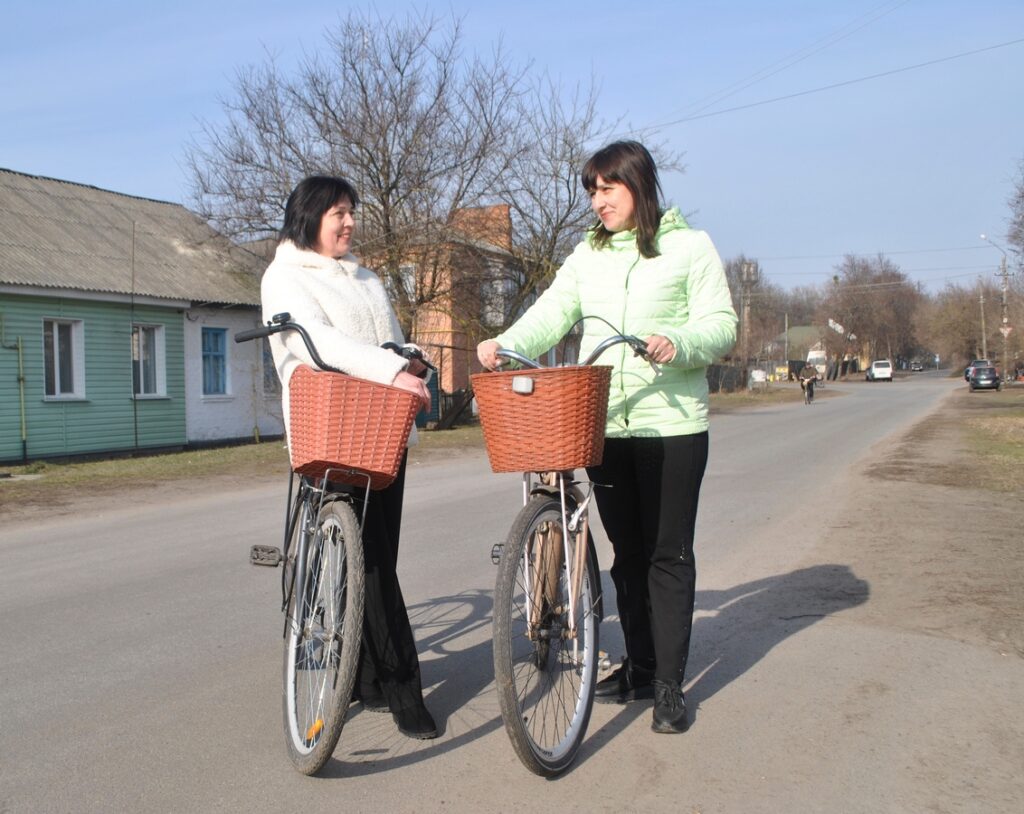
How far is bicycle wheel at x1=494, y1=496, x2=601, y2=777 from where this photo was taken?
10.1 ft

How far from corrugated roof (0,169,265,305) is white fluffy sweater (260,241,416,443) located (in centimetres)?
1580

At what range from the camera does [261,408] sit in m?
24.2

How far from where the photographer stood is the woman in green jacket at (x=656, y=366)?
3.68 m

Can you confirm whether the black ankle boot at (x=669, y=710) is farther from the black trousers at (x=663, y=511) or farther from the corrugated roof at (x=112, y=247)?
the corrugated roof at (x=112, y=247)

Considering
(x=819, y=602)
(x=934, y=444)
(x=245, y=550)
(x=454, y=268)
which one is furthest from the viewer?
(x=454, y=268)

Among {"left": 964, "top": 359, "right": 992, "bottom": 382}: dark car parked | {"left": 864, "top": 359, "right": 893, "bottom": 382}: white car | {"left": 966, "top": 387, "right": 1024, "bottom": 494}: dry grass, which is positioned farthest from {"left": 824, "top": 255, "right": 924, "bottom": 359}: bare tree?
{"left": 966, "top": 387, "right": 1024, "bottom": 494}: dry grass

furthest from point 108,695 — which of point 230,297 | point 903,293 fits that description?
point 903,293

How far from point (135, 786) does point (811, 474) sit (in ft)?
38.3

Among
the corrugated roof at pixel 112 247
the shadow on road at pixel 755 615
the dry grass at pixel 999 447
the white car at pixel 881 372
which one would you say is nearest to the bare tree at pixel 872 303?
the white car at pixel 881 372

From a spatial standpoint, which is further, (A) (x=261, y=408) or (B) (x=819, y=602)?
(A) (x=261, y=408)

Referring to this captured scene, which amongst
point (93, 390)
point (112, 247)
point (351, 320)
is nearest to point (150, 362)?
point (93, 390)

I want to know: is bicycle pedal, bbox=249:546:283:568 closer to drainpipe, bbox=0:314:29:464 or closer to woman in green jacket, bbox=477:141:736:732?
woman in green jacket, bbox=477:141:736:732

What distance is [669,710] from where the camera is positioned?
144 inches

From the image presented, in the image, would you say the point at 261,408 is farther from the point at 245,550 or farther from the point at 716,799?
the point at 716,799
